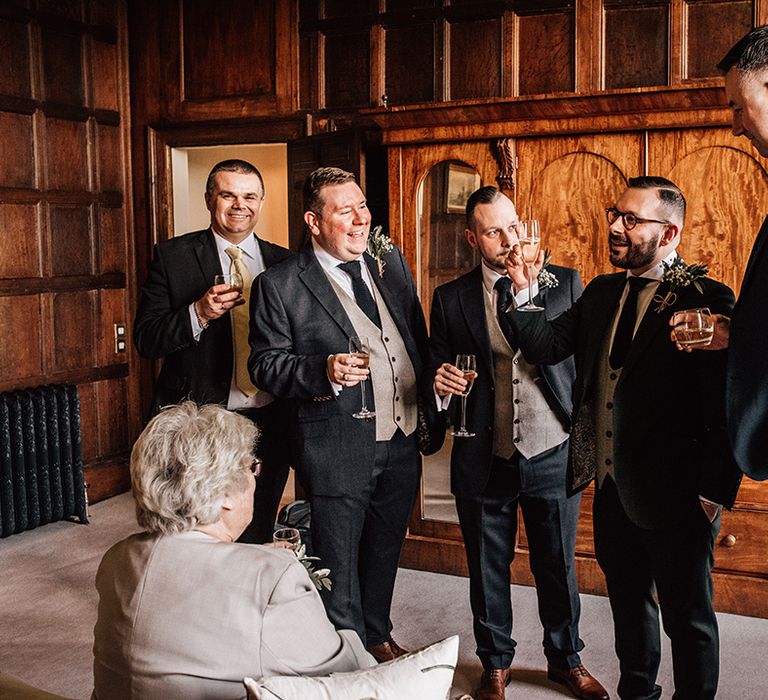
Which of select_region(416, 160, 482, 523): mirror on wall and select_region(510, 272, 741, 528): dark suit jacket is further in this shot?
select_region(416, 160, 482, 523): mirror on wall

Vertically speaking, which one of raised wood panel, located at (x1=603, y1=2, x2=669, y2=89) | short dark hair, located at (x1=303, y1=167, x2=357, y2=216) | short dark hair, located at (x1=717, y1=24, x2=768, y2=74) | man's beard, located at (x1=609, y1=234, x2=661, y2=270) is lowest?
man's beard, located at (x1=609, y1=234, x2=661, y2=270)

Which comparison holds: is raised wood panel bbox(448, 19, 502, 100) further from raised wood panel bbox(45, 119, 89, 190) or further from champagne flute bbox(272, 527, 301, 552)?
champagne flute bbox(272, 527, 301, 552)

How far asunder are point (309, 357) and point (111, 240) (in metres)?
3.37

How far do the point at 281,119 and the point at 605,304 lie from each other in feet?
10.6

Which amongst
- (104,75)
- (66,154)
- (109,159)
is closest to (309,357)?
(66,154)

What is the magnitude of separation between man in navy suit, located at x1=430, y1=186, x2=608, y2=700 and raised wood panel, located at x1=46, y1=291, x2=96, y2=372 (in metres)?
3.21

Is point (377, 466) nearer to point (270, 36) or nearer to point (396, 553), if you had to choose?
point (396, 553)

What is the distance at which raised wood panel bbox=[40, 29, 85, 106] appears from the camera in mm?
5742

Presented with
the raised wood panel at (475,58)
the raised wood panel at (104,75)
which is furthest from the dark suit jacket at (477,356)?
the raised wood panel at (104,75)

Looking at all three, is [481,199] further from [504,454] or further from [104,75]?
[104,75]

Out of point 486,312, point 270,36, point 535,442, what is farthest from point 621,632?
point 270,36

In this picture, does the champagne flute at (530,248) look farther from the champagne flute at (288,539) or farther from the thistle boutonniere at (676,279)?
the champagne flute at (288,539)

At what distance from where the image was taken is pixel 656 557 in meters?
2.79

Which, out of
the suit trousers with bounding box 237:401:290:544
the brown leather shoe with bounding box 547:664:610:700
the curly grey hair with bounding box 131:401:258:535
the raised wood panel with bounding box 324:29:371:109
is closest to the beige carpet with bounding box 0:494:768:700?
the brown leather shoe with bounding box 547:664:610:700
